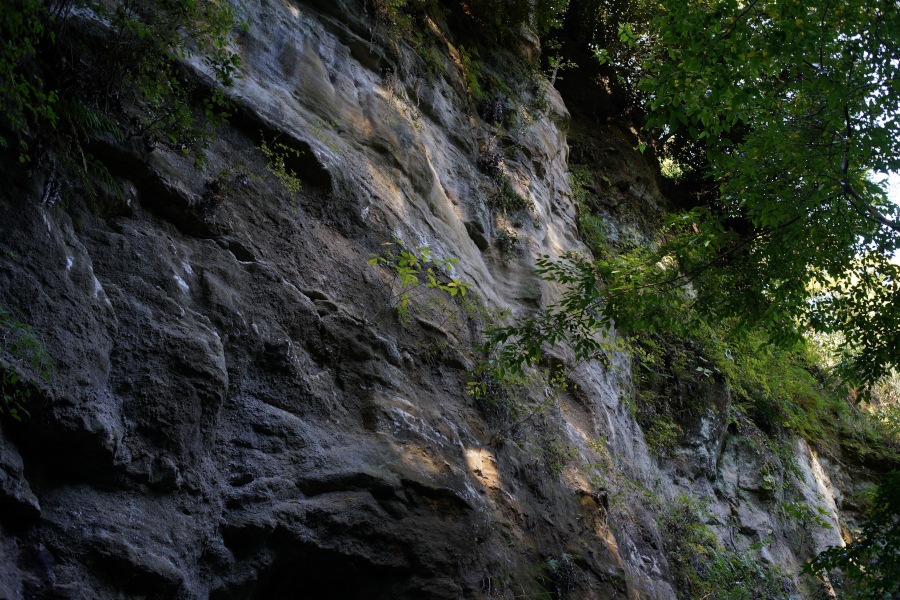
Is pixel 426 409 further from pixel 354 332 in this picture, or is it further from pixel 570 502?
pixel 570 502

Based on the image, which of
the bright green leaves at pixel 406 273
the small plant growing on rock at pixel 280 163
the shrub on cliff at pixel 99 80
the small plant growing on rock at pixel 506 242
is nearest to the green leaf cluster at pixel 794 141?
the bright green leaves at pixel 406 273

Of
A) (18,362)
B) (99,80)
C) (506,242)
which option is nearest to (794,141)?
(506,242)

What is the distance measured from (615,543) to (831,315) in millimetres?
3507

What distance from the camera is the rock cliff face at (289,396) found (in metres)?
3.04

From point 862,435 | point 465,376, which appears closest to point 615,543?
point 465,376

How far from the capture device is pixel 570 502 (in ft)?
21.1

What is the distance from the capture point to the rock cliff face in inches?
120

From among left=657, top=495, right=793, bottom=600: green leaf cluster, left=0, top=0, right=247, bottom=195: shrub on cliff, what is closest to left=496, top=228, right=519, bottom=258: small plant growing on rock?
left=657, top=495, right=793, bottom=600: green leaf cluster

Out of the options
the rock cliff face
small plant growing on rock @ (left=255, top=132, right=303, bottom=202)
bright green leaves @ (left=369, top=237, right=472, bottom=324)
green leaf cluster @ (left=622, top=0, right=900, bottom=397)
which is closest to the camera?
the rock cliff face

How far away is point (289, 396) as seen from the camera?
14.0 ft

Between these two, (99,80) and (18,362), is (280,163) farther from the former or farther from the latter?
(18,362)

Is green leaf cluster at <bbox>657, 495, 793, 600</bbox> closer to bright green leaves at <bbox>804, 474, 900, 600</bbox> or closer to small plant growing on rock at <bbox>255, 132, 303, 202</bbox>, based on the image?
bright green leaves at <bbox>804, 474, 900, 600</bbox>

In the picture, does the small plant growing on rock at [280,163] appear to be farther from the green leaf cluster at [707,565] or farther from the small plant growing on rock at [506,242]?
the green leaf cluster at [707,565]

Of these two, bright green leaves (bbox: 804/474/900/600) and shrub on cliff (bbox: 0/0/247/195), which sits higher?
shrub on cliff (bbox: 0/0/247/195)
